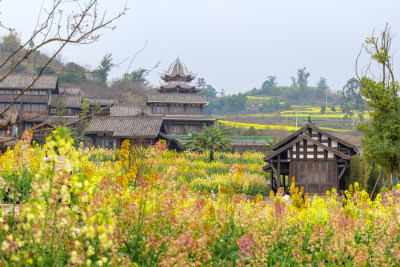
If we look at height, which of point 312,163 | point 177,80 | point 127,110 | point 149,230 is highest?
point 177,80

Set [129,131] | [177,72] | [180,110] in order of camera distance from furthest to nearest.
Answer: [177,72] → [180,110] → [129,131]

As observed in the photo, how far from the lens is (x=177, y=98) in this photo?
54.1 metres

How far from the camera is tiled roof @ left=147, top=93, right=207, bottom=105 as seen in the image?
53562 millimetres

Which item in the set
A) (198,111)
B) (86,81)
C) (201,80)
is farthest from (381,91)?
(201,80)

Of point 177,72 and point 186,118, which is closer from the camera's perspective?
point 186,118

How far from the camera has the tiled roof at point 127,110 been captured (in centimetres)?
5448

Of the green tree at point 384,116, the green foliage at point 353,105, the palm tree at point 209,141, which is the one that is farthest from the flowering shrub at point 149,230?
the green foliage at point 353,105

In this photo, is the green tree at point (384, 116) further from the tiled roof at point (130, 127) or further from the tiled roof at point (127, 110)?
the tiled roof at point (127, 110)

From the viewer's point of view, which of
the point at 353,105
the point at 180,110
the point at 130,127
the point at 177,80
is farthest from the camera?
the point at 353,105

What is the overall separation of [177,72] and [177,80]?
3.72ft

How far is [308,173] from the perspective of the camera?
22609mm

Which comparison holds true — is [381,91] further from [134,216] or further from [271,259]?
[134,216]

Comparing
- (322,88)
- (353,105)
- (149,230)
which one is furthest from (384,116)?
(322,88)

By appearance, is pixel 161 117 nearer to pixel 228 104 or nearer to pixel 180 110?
pixel 180 110
